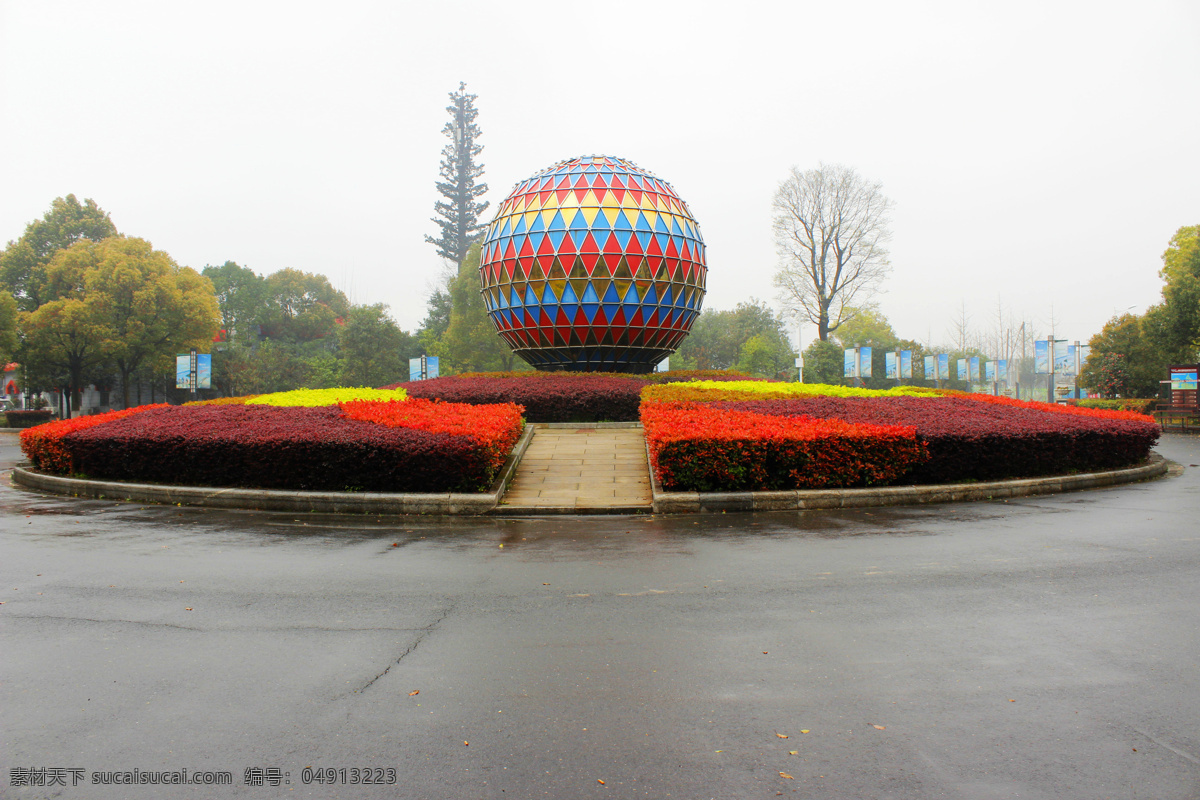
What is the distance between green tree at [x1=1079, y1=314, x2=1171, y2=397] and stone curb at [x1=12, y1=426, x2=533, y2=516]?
34.8 meters

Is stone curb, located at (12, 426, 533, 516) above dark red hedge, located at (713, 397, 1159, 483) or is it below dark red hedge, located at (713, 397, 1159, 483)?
below

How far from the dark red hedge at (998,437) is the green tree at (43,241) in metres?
44.5

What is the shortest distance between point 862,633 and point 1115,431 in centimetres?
974

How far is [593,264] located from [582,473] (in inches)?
454

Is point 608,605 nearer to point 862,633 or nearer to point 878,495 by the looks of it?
point 862,633

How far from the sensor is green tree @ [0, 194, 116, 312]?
1617 inches

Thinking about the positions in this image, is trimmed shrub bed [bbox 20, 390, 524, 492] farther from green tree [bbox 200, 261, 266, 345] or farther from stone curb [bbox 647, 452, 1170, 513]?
green tree [bbox 200, 261, 266, 345]

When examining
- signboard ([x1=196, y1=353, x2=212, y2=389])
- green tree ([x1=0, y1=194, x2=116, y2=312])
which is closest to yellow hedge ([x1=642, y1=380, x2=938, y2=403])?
signboard ([x1=196, y1=353, x2=212, y2=389])

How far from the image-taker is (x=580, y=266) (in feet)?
68.5

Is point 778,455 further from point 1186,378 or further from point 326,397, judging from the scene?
point 1186,378

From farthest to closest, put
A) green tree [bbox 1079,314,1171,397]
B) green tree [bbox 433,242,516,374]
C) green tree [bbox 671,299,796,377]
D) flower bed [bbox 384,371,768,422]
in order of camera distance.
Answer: green tree [bbox 671,299,796,377]
green tree [bbox 433,242,516,374]
green tree [bbox 1079,314,1171,397]
flower bed [bbox 384,371,768,422]

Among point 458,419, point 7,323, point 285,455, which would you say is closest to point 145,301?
point 7,323

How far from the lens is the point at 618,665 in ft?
11.9

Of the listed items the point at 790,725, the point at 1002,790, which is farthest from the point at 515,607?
the point at 1002,790
